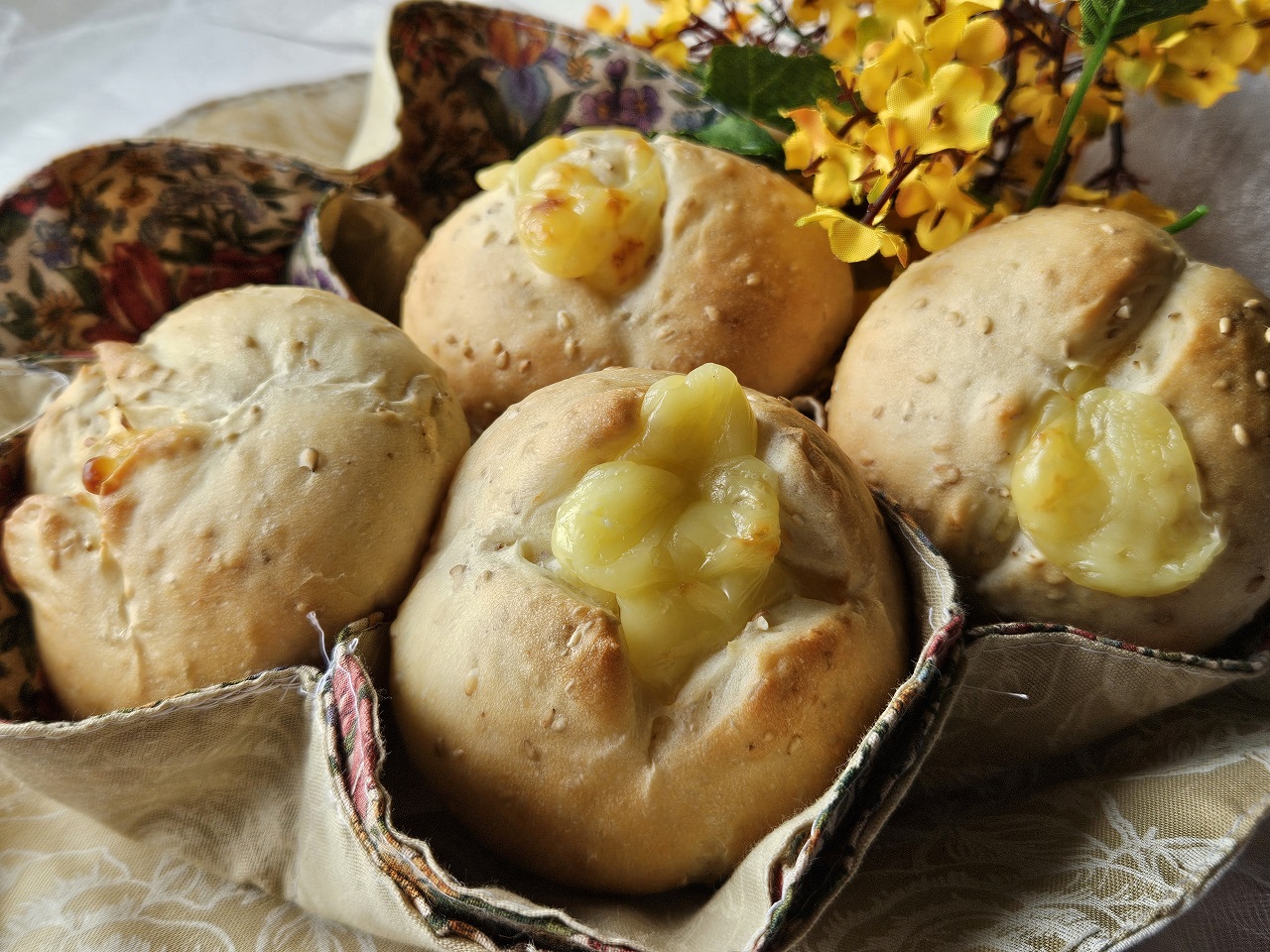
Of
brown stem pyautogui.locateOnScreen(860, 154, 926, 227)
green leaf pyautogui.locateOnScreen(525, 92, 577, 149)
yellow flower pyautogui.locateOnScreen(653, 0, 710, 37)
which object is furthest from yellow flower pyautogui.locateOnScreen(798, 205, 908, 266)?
green leaf pyautogui.locateOnScreen(525, 92, 577, 149)

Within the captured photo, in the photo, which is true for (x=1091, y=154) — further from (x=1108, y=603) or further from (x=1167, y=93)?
(x=1108, y=603)

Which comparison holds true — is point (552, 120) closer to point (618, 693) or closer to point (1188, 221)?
point (1188, 221)

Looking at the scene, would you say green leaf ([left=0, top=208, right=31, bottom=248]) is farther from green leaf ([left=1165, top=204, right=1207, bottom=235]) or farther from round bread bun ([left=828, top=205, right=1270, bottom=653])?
green leaf ([left=1165, top=204, right=1207, bottom=235])

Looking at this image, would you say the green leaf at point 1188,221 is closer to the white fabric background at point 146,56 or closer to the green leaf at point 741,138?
the green leaf at point 741,138

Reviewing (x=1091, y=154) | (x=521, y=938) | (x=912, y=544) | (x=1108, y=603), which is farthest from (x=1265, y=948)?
(x=1091, y=154)

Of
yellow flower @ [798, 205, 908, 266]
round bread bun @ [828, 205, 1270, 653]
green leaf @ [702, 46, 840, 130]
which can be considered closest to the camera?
round bread bun @ [828, 205, 1270, 653]

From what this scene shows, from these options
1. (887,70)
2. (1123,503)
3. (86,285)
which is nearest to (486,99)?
(86,285)
